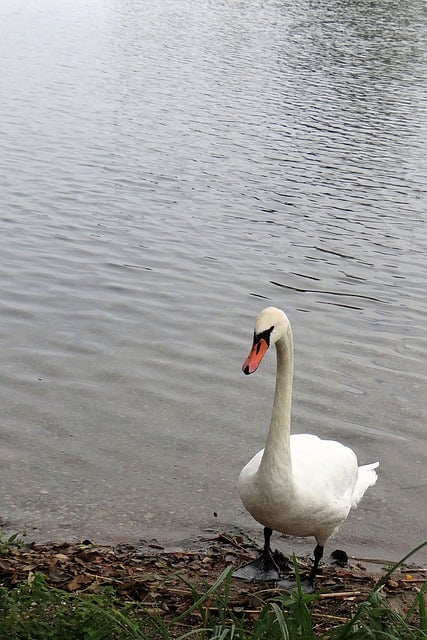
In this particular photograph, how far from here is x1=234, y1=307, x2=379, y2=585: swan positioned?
187 inches

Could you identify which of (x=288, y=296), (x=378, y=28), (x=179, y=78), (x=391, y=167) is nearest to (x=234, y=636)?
(x=288, y=296)

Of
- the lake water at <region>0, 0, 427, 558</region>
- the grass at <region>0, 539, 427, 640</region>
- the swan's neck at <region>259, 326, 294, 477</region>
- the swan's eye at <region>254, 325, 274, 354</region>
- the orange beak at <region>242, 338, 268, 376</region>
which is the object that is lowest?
the lake water at <region>0, 0, 427, 558</region>

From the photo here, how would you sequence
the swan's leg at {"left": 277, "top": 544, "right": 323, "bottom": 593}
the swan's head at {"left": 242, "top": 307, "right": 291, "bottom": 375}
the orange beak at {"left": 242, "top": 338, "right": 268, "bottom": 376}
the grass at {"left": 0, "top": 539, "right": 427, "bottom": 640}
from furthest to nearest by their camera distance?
the swan's leg at {"left": 277, "top": 544, "right": 323, "bottom": 593}, the swan's head at {"left": 242, "top": 307, "right": 291, "bottom": 375}, the orange beak at {"left": 242, "top": 338, "right": 268, "bottom": 376}, the grass at {"left": 0, "top": 539, "right": 427, "bottom": 640}

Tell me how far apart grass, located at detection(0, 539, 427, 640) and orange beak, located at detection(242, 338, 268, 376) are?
933 millimetres

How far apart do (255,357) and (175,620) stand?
1.30m

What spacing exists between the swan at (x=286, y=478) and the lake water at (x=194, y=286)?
102 centimetres

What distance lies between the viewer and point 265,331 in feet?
15.3

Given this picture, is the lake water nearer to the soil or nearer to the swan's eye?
the soil

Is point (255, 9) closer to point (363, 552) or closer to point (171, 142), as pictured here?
point (171, 142)

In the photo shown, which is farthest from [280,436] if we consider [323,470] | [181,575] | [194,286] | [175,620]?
[194,286]

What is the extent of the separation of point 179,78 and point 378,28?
14.8 meters

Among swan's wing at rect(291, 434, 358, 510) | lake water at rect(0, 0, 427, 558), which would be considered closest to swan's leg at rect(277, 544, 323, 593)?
swan's wing at rect(291, 434, 358, 510)

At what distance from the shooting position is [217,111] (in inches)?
860

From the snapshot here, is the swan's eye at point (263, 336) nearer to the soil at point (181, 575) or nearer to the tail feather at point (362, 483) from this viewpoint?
the soil at point (181, 575)
